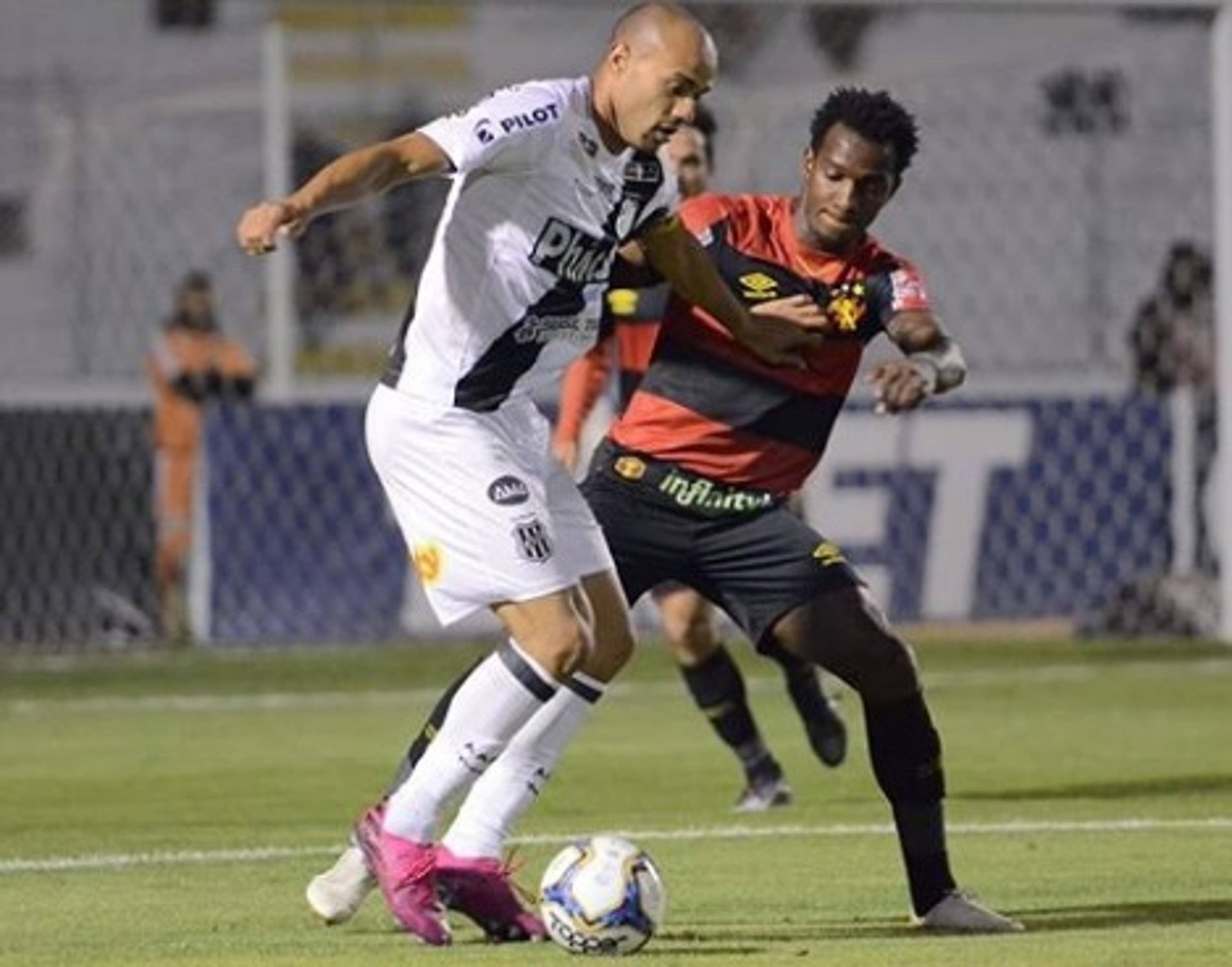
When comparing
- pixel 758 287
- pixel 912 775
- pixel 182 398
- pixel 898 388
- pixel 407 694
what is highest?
pixel 758 287

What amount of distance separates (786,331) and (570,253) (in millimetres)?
1166

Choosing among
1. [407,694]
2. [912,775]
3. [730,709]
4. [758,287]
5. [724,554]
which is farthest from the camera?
[407,694]

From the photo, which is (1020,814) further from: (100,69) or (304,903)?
(100,69)

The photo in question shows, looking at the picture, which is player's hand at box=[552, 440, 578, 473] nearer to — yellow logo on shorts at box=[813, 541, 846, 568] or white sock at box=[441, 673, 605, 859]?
yellow logo on shorts at box=[813, 541, 846, 568]

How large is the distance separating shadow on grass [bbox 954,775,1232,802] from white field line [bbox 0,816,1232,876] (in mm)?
836

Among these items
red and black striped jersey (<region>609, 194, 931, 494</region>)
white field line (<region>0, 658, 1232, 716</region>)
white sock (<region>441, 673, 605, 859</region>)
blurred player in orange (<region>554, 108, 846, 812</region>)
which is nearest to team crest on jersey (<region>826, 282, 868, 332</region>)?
red and black striped jersey (<region>609, 194, 931, 494</region>)

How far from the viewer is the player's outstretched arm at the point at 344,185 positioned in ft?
27.1

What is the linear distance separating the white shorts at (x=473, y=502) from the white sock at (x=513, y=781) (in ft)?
1.06

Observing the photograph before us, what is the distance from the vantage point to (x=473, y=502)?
919 centimetres

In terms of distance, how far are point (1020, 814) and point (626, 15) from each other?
13.2 feet

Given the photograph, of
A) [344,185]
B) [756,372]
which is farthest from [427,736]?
[756,372]

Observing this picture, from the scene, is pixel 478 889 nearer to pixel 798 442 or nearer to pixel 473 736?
pixel 473 736

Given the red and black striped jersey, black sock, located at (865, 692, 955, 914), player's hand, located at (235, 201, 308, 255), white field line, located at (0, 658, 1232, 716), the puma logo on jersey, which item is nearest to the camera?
player's hand, located at (235, 201, 308, 255)

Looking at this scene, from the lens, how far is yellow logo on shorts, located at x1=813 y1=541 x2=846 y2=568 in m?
10.2
